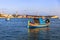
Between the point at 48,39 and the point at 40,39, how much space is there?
103cm

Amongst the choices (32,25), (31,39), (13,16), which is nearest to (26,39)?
(31,39)

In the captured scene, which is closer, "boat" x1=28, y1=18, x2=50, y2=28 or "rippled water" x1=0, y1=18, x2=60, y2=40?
A: "rippled water" x1=0, y1=18, x2=60, y2=40

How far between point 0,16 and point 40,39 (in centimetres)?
15141

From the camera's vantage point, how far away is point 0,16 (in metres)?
175

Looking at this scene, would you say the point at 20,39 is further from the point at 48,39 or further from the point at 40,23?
the point at 40,23

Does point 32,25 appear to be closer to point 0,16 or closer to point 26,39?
point 26,39

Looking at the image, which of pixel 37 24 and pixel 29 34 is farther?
pixel 37 24

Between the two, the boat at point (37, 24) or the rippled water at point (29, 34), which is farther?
the boat at point (37, 24)

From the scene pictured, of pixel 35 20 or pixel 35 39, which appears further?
pixel 35 20

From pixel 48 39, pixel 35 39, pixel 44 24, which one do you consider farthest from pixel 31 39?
pixel 44 24

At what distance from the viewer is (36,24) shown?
47.3 m

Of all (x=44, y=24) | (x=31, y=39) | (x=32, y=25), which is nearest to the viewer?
(x=31, y=39)

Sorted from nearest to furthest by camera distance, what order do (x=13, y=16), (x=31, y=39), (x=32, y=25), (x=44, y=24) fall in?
(x=31, y=39) → (x=32, y=25) → (x=44, y=24) → (x=13, y=16)

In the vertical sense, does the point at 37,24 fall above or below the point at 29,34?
above
